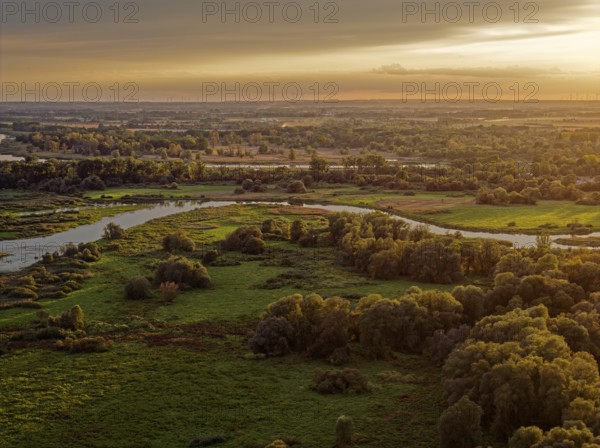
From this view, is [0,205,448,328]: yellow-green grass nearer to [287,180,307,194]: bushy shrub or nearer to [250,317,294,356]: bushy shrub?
[250,317,294,356]: bushy shrub

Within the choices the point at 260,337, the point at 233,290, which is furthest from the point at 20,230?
the point at 260,337

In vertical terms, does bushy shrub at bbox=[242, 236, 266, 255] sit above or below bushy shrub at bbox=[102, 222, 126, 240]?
below

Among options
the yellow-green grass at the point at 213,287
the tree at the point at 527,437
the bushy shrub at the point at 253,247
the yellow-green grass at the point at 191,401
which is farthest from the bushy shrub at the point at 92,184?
the tree at the point at 527,437

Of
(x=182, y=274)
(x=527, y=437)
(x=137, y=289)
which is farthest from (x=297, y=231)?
(x=527, y=437)

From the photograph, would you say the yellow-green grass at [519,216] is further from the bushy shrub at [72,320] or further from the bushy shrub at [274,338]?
the bushy shrub at [72,320]

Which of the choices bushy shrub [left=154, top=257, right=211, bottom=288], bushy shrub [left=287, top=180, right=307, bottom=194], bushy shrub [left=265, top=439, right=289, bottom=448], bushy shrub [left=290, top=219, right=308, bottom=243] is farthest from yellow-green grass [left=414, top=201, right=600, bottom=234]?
bushy shrub [left=265, top=439, right=289, bottom=448]
